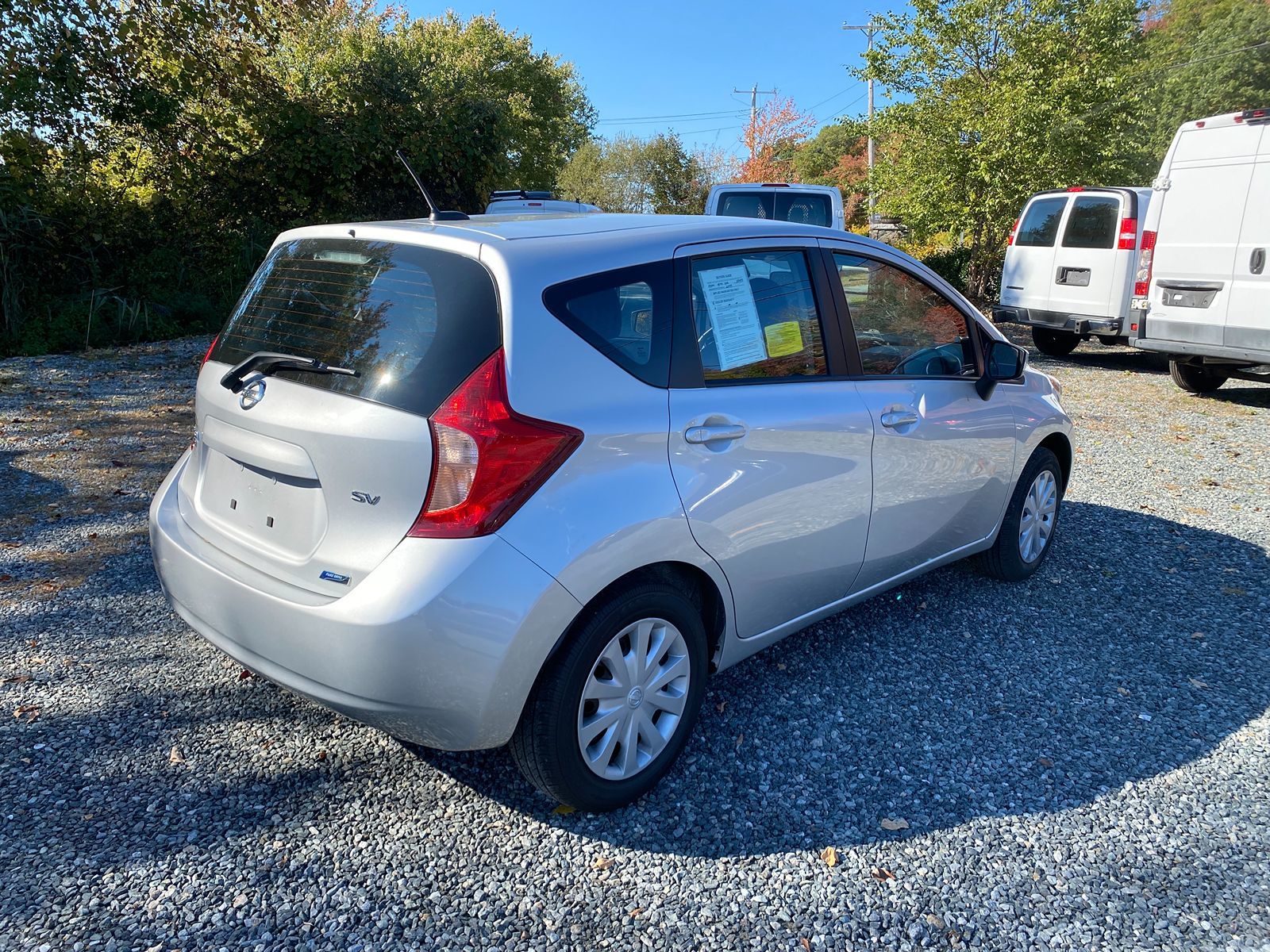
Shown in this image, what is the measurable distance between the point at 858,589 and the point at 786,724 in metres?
0.67

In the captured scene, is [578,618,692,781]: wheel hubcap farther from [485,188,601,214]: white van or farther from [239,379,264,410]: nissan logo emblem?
[485,188,601,214]: white van

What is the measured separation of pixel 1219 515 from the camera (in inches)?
237

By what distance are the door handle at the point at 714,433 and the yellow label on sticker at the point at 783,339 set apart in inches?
15.8

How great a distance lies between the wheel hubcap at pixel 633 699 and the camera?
9.09 feet

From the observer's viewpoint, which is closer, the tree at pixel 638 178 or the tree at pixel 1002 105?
the tree at pixel 1002 105

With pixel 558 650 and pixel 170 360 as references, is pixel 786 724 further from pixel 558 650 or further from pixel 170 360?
pixel 170 360

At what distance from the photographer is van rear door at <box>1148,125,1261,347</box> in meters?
8.73

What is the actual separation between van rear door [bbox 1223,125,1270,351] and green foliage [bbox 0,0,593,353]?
437 inches

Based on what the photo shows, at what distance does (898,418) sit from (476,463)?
1.95m

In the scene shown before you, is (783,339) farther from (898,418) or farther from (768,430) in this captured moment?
(898,418)

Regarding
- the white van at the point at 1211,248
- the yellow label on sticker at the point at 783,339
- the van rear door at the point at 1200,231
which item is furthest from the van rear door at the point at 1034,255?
the yellow label on sticker at the point at 783,339

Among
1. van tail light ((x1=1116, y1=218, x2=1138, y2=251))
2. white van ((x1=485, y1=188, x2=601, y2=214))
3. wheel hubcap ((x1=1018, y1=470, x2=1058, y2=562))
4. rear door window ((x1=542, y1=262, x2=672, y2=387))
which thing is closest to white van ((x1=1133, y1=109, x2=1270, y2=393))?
van tail light ((x1=1116, y1=218, x2=1138, y2=251))

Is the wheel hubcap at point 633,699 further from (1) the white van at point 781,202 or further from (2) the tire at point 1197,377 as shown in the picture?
(2) the tire at point 1197,377

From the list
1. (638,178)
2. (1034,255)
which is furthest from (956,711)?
(638,178)
